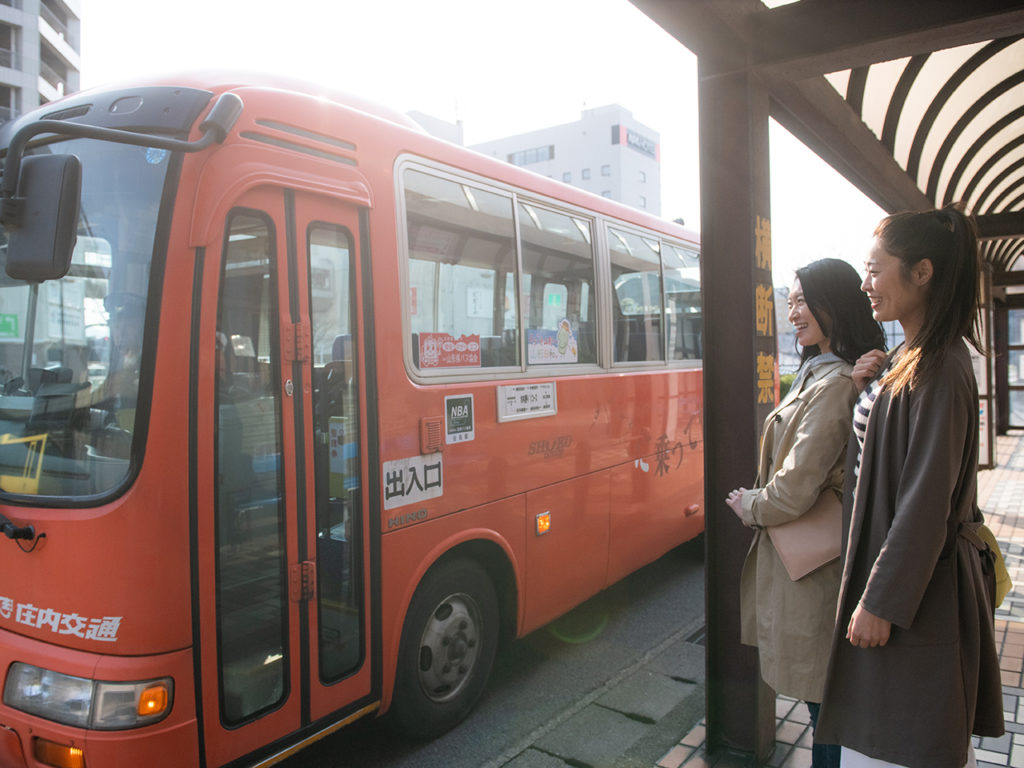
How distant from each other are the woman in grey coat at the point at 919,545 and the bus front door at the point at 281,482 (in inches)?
78.1

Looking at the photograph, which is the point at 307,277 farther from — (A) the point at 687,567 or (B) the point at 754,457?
(A) the point at 687,567

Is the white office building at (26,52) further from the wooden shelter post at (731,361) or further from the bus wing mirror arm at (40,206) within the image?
the wooden shelter post at (731,361)

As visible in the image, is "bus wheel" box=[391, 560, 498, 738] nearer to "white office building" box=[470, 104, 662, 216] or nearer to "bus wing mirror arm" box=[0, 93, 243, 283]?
"bus wing mirror arm" box=[0, 93, 243, 283]

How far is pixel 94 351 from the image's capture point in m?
2.75

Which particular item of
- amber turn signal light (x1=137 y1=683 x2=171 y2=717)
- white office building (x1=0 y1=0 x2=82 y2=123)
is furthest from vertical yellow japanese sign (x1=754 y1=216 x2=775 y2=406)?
A: white office building (x1=0 y1=0 x2=82 y2=123)

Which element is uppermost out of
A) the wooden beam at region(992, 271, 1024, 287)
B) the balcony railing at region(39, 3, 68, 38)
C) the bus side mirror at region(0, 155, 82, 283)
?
the balcony railing at region(39, 3, 68, 38)

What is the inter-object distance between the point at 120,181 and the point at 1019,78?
5.79m

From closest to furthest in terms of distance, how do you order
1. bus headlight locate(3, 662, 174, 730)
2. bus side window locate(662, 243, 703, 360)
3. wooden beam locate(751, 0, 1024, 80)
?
1. bus headlight locate(3, 662, 174, 730)
2. wooden beam locate(751, 0, 1024, 80)
3. bus side window locate(662, 243, 703, 360)

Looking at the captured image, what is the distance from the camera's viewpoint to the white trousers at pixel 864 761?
211 centimetres

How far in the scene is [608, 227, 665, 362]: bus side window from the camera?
556cm

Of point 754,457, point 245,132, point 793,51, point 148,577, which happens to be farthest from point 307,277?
point 793,51

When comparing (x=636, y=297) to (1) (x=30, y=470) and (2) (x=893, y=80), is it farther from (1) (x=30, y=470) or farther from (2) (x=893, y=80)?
(1) (x=30, y=470)

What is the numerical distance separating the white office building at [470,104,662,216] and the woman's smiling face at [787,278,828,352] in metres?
61.8

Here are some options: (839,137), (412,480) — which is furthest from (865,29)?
(412,480)
